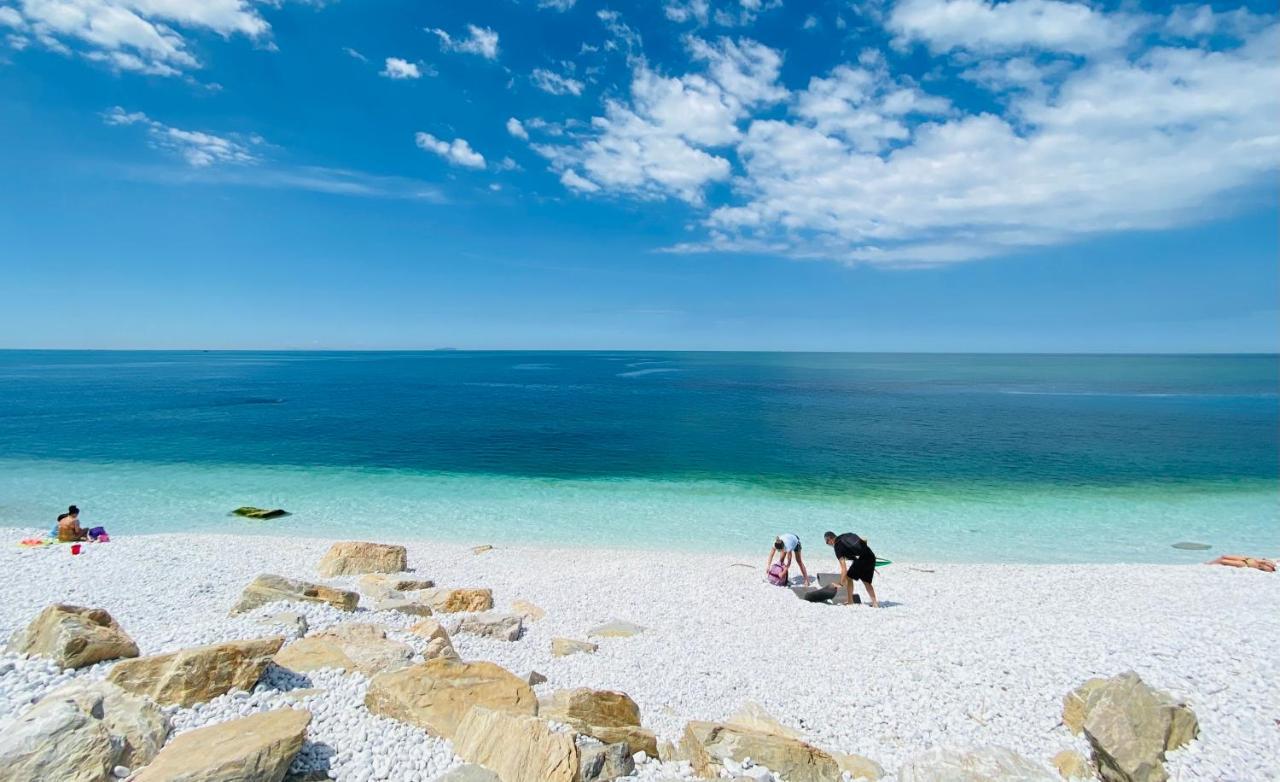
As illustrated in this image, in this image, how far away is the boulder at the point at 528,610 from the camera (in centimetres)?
1453

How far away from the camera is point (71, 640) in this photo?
8.63 metres

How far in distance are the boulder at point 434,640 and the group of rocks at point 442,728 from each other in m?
0.26

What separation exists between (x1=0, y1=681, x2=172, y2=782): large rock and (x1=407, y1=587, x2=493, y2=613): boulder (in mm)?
7442

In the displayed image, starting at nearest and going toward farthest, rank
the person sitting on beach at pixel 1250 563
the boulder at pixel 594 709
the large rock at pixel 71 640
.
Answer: the boulder at pixel 594 709 < the large rock at pixel 71 640 < the person sitting on beach at pixel 1250 563

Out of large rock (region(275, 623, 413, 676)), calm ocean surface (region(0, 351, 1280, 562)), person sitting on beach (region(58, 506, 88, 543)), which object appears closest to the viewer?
large rock (region(275, 623, 413, 676))

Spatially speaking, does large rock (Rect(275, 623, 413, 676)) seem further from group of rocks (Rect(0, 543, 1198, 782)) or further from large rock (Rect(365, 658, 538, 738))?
large rock (Rect(365, 658, 538, 738))

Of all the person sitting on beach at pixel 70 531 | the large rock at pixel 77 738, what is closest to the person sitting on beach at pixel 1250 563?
the large rock at pixel 77 738

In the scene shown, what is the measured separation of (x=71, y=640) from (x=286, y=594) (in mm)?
4568

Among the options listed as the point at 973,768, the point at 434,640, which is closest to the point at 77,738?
the point at 434,640

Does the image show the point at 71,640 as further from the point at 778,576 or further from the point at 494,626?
the point at 778,576

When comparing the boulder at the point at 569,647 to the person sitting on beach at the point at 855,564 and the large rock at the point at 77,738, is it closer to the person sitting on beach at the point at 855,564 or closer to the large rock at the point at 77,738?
the large rock at the point at 77,738

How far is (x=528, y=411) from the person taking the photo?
6812cm

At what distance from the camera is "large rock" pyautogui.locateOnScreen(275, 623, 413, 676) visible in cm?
947

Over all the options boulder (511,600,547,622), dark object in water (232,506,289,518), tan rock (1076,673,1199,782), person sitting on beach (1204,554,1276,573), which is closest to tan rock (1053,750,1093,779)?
tan rock (1076,673,1199,782)
